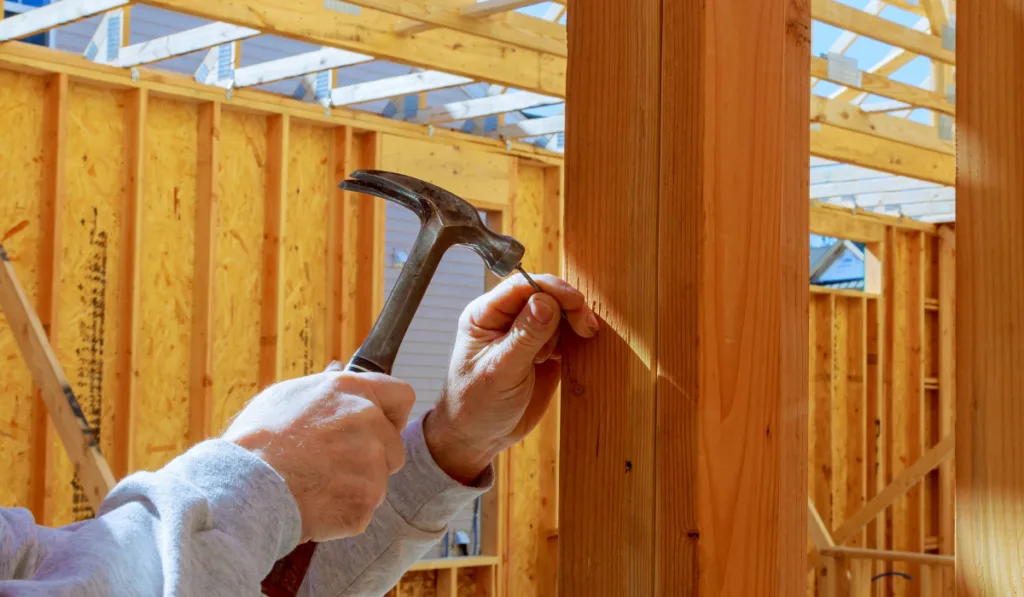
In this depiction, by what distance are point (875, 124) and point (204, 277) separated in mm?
4247

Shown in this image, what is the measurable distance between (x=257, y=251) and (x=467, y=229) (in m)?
5.74

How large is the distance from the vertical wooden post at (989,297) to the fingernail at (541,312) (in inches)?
17.7

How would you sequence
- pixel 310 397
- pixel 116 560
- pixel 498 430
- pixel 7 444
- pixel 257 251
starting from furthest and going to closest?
pixel 257 251 < pixel 7 444 < pixel 498 430 < pixel 310 397 < pixel 116 560

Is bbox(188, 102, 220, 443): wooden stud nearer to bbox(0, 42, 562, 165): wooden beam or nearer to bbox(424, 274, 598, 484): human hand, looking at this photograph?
bbox(0, 42, 562, 165): wooden beam

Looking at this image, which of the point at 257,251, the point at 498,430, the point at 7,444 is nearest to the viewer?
the point at 498,430

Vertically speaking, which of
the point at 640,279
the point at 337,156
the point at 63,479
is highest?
the point at 337,156

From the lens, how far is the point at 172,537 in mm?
813

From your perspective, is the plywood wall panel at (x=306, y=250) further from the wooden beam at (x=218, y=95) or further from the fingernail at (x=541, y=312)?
the fingernail at (x=541, y=312)

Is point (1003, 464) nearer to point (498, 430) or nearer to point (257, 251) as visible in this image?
point (498, 430)

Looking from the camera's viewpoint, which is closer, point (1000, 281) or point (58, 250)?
point (1000, 281)

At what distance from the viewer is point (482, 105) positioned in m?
7.24

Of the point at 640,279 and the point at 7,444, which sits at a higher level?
the point at 640,279

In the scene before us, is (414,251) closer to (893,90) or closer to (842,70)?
(842,70)

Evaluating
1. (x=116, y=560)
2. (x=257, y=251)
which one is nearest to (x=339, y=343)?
(x=257, y=251)
